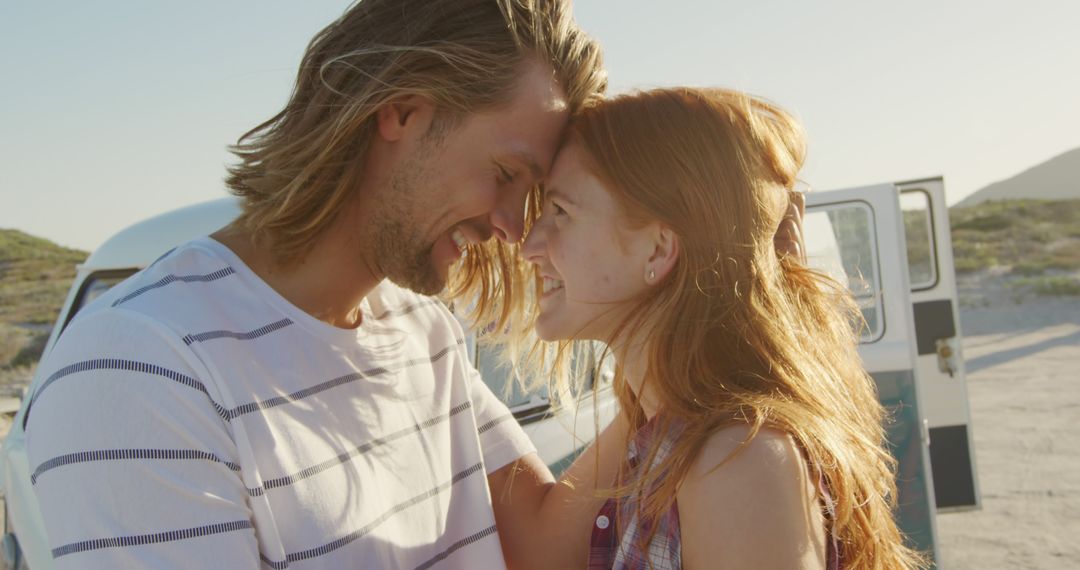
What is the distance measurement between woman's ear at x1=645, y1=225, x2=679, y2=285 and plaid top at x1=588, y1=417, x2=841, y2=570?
0.31 metres

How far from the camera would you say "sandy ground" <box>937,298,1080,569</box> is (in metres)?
6.44

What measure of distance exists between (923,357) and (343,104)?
4342 mm

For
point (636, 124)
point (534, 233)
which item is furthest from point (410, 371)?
point (636, 124)

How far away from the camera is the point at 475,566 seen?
2037 mm

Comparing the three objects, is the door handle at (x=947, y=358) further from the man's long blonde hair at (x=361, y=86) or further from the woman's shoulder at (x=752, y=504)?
the woman's shoulder at (x=752, y=504)

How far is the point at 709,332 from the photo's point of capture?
1.93 m

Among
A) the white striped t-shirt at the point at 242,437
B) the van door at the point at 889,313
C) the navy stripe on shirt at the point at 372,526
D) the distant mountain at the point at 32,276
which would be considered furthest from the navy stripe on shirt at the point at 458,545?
the distant mountain at the point at 32,276

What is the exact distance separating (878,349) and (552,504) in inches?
120

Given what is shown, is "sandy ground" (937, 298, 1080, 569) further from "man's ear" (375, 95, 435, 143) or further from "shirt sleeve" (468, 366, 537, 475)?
"man's ear" (375, 95, 435, 143)

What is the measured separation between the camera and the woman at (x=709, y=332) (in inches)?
65.3

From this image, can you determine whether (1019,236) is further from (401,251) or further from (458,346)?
(401,251)

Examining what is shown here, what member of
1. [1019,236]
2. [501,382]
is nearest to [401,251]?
[501,382]

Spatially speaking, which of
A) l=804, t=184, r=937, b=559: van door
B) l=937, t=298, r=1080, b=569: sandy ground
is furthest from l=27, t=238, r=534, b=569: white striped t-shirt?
l=937, t=298, r=1080, b=569: sandy ground

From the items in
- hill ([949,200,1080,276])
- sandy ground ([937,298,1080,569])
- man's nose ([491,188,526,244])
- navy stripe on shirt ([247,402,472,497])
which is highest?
hill ([949,200,1080,276])
